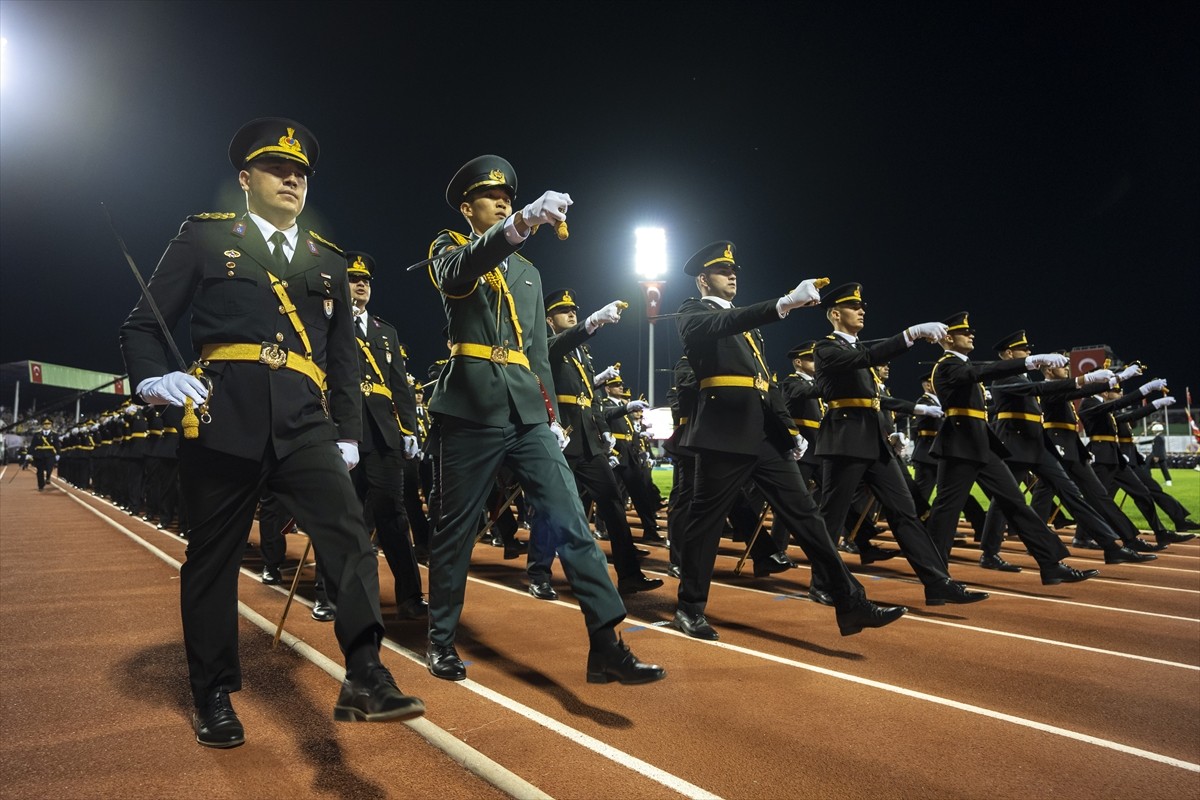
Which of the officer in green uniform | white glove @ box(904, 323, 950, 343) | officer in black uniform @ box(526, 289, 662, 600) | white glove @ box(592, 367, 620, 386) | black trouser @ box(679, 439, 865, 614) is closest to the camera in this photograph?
the officer in green uniform

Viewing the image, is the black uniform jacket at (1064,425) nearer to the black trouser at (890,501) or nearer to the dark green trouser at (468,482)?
the black trouser at (890,501)

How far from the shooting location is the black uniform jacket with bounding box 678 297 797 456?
4.92 m

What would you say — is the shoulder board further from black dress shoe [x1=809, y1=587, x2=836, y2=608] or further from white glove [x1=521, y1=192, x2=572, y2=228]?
black dress shoe [x1=809, y1=587, x2=836, y2=608]

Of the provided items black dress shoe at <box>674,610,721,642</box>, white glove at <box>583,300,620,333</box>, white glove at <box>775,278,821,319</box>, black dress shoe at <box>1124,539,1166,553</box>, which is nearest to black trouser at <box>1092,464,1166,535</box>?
black dress shoe at <box>1124,539,1166,553</box>

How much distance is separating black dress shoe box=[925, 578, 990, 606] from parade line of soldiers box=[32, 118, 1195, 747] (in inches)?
0.6

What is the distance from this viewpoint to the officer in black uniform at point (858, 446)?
5781mm

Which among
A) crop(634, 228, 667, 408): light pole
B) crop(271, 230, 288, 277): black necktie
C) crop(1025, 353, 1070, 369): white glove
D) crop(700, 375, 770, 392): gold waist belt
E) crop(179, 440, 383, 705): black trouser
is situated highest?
crop(634, 228, 667, 408): light pole

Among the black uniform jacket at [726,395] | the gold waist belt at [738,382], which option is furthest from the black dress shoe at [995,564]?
the gold waist belt at [738,382]

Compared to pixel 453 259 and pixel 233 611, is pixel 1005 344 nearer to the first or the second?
pixel 453 259

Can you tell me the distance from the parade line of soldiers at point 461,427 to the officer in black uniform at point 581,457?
0.07 ft

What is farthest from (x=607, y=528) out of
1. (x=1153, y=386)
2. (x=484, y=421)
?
(x=1153, y=386)

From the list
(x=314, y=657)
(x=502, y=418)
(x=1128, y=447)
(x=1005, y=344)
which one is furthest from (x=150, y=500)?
(x=1128, y=447)

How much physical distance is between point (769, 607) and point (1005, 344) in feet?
14.7

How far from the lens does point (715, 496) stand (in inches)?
196
